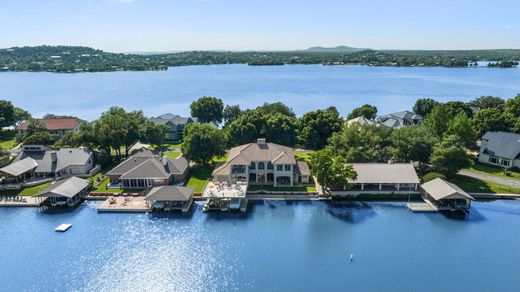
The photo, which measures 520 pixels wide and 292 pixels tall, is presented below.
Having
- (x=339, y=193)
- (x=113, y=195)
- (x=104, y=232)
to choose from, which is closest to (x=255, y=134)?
(x=339, y=193)

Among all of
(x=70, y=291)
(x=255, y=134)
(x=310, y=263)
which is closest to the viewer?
A: (x=70, y=291)

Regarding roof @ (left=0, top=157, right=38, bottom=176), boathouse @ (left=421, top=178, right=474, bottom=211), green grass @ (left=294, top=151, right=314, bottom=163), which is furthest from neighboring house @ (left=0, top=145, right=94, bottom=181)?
boathouse @ (left=421, top=178, right=474, bottom=211)

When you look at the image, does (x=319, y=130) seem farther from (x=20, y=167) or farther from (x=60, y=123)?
(x=60, y=123)

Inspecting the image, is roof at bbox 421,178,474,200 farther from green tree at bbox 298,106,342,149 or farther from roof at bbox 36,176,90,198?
roof at bbox 36,176,90,198

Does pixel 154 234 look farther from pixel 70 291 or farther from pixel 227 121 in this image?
pixel 227 121

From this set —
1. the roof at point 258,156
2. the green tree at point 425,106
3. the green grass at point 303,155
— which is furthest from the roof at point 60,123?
the green tree at point 425,106

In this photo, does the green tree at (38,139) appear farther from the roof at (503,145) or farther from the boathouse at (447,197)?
the roof at (503,145)
